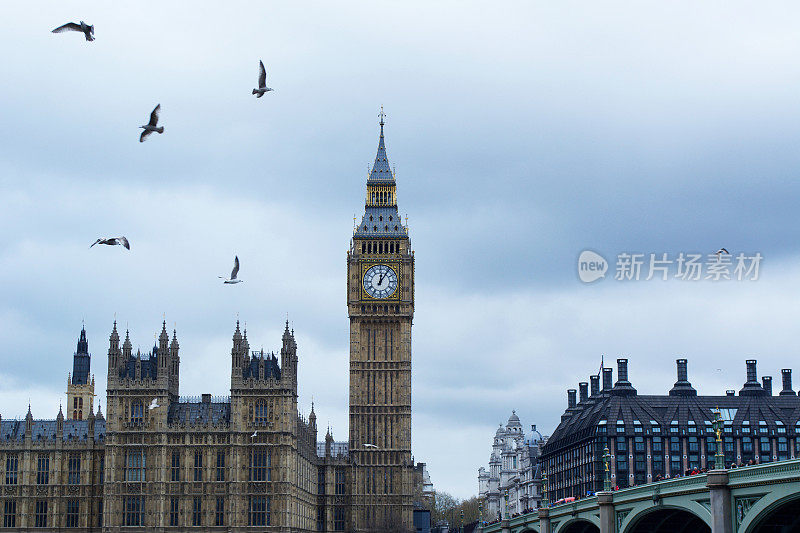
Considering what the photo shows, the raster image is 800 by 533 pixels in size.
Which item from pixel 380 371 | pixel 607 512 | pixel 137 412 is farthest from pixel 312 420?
pixel 607 512

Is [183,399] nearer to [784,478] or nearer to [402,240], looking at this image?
[402,240]

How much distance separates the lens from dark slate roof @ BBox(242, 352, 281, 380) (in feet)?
483

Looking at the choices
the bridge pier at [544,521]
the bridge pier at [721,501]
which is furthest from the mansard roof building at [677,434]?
the bridge pier at [721,501]

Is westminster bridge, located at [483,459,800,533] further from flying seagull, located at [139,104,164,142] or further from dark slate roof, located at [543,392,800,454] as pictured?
dark slate roof, located at [543,392,800,454]

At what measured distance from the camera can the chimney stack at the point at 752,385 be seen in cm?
18725

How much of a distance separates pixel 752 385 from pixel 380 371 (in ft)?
180

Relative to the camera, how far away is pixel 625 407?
180750mm

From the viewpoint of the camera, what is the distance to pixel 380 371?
175 metres

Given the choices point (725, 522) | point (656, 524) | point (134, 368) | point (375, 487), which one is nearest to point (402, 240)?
point (375, 487)

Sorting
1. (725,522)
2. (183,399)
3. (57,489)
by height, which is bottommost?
(725,522)

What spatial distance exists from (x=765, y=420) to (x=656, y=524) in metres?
92.6

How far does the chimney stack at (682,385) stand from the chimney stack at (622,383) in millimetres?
6398

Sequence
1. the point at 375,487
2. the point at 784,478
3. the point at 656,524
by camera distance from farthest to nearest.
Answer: the point at 375,487 < the point at 656,524 < the point at 784,478

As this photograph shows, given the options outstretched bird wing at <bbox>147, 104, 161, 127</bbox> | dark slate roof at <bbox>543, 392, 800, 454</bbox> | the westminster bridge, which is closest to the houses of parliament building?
dark slate roof at <bbox>543, 392, 800, 454</bbox>
